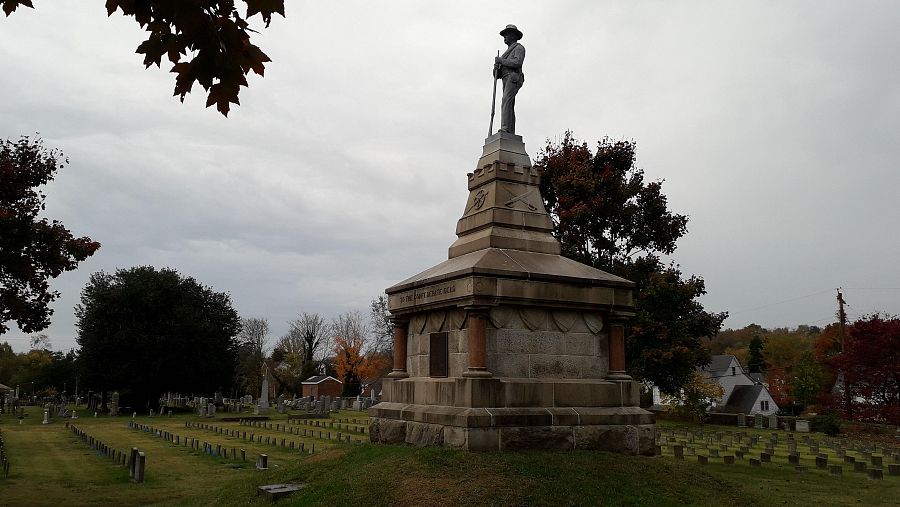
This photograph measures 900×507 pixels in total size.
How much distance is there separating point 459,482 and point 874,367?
3656 cm

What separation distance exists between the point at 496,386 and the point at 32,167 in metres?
11.3

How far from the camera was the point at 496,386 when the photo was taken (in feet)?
33.9

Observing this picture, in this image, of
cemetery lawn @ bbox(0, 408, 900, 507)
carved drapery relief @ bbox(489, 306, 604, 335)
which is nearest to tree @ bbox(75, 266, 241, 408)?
cemetery lawn @ bbox(0, 408, 900, 507)

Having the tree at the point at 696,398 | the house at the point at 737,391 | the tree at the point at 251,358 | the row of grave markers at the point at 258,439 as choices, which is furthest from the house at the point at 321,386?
the tree at the point at 696,398

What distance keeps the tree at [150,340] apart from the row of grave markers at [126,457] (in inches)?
667

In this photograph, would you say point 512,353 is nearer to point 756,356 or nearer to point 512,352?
point 512,352

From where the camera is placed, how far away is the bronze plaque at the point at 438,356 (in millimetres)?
11352

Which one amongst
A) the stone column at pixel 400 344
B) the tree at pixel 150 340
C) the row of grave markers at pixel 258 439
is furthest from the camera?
the tree at pixel 150 340

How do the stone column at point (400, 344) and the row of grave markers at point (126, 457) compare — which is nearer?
the stone column at point (400, 344)

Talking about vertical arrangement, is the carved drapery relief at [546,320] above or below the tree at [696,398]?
above

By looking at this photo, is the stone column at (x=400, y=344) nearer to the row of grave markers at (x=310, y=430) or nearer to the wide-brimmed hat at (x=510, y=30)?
the wide-brimmed hat at (x=510, y=30)

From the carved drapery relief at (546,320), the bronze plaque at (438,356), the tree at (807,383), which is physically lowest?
the tree at (807,383)

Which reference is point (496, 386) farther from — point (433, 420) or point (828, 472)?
point (828, 472)

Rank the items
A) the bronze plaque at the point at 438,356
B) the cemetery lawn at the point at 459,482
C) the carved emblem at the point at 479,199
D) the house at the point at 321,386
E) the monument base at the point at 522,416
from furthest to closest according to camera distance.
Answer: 1. the house at the point at 321,386
2. the carved emblem at the point at 479,199
3. the bronze plaque at the point at 438,356
4. the monument base at the point at 522,416
5. the cemetery lawn at the point at 459,482
